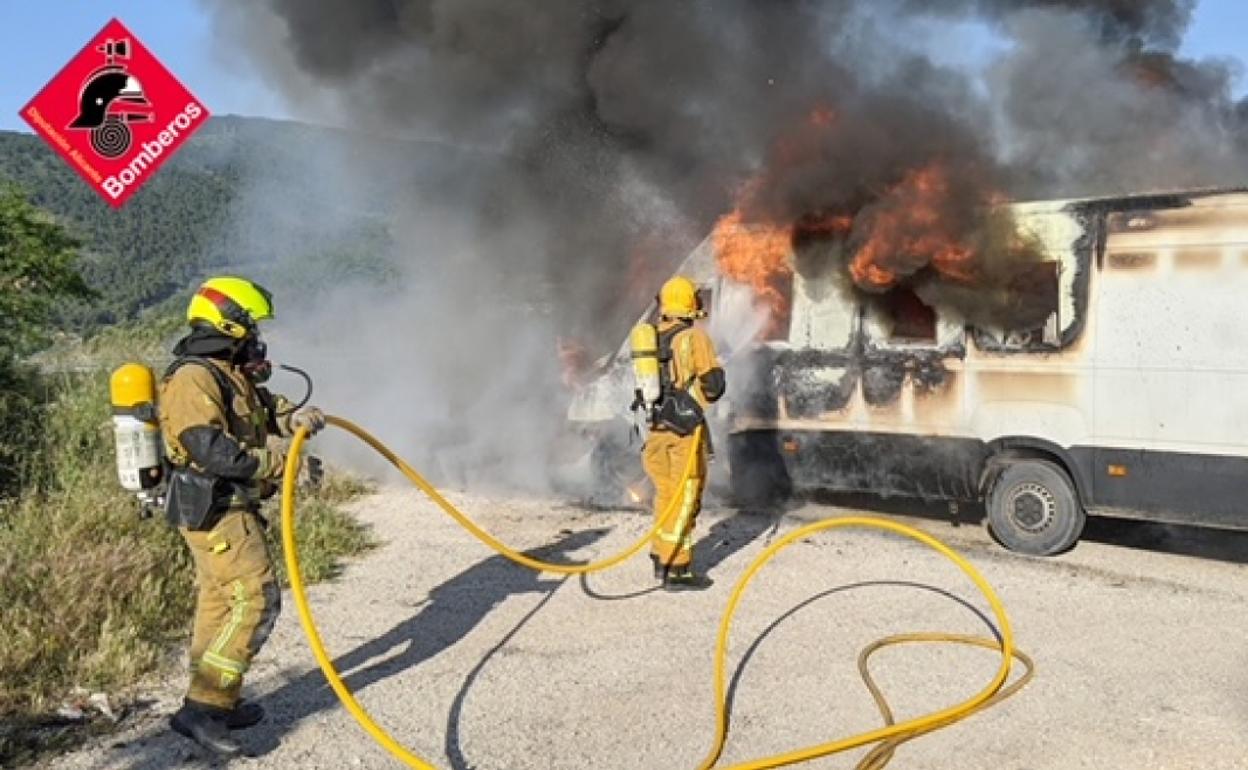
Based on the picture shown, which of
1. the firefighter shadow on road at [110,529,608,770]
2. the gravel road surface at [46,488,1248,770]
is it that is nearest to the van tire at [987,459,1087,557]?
the gravel road surface at [46,488,1248,770]

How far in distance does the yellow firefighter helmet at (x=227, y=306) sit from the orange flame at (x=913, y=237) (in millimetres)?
4739

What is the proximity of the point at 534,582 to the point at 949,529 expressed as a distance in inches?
138

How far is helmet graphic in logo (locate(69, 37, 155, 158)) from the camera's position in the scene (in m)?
10.6

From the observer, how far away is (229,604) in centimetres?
425

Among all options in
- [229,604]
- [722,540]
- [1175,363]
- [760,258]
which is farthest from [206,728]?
[1175,363]

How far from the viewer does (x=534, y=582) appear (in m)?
6.60

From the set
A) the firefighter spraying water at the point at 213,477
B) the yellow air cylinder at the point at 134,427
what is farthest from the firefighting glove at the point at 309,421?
the yellow air cylinder at the point at 134,427

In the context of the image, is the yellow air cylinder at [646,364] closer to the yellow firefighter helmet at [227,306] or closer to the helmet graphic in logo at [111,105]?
the yellow firefighter helmet at [227,306]

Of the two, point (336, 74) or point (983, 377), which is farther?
point (336, 74)

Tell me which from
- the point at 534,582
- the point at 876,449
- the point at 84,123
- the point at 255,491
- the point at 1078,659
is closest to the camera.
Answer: the point at 255,491

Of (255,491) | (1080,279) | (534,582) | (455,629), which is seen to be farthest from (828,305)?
(255,491)

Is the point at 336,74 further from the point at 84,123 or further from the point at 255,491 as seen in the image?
the point at 255,491

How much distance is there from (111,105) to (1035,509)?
9543mm

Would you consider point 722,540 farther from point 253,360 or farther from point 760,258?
point 253,360
